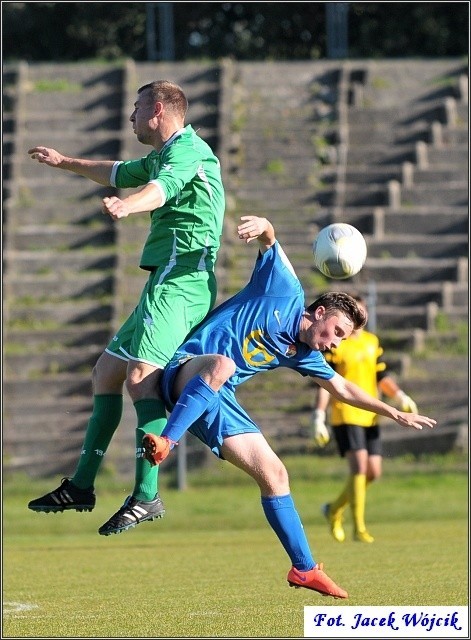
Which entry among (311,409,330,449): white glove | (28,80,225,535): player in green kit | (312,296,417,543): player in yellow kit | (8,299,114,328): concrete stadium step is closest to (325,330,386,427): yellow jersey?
(312,296,417,543): player in yellow kit

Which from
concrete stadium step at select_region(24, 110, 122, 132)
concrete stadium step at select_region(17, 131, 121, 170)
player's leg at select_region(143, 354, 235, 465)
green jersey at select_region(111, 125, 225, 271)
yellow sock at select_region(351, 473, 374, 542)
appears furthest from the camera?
concrete stadium step at select_region(24, 110, 122, 132)

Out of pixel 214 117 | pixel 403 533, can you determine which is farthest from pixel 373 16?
pixel 403 533

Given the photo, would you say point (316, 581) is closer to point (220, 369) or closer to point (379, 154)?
point (220, 369)

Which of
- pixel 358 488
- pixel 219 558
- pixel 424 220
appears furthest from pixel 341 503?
pixel 424 220

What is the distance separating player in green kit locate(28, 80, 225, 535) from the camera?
24.1ft

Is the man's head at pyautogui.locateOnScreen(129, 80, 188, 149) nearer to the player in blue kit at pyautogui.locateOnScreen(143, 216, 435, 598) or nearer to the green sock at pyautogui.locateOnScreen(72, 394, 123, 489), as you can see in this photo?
the player in blue kit at pyautogui.locateOnScreen(143, 216, 435, 598)

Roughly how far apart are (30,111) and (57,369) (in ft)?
26.7

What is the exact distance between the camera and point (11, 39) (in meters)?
33.2

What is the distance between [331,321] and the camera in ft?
23.6

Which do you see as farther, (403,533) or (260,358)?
(403,533)

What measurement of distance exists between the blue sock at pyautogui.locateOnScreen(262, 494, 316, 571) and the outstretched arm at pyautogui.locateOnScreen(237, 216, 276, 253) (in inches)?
56.0

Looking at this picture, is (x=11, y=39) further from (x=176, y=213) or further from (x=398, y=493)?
(x=176, y=213)

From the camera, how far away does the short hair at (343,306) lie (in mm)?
7207

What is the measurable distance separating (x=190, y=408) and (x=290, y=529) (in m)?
0.94
